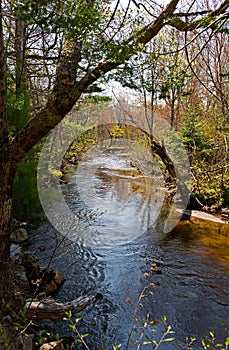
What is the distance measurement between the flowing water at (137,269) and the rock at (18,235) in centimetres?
16

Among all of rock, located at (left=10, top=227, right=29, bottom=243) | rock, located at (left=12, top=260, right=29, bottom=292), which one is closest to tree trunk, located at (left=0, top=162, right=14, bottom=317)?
rock, located at (left=12, top=260, right=29, bottom=292)

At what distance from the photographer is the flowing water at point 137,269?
2850 mm

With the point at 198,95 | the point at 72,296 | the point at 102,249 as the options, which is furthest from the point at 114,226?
the point at 198,95

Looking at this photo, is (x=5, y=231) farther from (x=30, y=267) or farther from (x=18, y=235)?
(x=18, y=235)

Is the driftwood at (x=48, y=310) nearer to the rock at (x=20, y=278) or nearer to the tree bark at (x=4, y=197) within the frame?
the tree bark at (x=4, y=197)

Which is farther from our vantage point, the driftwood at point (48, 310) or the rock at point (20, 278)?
the rock at point (20, 278)

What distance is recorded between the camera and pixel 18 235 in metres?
4.62

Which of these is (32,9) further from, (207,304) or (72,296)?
(207,304)

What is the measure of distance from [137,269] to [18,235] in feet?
6.63

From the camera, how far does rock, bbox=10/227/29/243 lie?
4.55m

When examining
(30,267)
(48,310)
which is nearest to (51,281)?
(30,267)

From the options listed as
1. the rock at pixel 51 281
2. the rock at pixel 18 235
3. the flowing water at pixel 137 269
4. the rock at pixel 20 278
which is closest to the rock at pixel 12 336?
the flowing water at pixel 137 269

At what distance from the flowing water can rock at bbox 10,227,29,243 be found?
16 centimetres

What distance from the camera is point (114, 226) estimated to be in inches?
223
